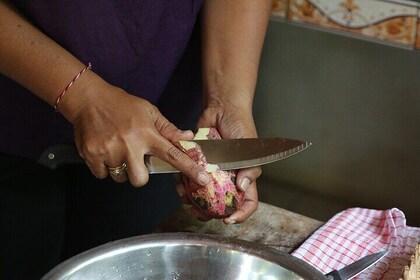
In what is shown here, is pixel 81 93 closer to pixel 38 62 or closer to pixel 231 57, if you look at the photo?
pixel 38 62

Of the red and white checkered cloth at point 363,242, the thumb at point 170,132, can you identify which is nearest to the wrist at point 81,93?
the thumb at point 170,132

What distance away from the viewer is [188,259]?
100 centimetres

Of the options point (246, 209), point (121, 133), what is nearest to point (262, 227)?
point (246, 209)

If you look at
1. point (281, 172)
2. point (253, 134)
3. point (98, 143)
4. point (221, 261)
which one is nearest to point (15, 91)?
point (98, 143)

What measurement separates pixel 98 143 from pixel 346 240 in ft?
1.34

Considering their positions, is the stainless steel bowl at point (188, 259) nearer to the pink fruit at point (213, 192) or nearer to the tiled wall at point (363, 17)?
the pink fruit at point (213, 192)

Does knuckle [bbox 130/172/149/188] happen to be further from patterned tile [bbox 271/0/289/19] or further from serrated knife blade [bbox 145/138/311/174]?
patterned tile [bbox 271/0/289/19]

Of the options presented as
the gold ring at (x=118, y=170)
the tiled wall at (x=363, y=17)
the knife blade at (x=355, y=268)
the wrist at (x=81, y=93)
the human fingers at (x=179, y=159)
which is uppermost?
the tiled wall at (x=363, y=17)

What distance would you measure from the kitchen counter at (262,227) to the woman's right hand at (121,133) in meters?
0.15

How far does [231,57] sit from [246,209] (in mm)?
279

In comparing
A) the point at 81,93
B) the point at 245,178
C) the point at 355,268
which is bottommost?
the point at 355,268

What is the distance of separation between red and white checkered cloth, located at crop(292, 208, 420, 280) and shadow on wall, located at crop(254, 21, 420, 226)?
13.4 inches

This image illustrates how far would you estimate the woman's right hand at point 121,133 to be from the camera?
1.05m

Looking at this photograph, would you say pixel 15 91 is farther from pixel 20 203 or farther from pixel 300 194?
pixel 300 194
